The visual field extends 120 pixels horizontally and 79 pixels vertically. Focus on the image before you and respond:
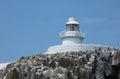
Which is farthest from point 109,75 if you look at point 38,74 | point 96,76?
point 38,74

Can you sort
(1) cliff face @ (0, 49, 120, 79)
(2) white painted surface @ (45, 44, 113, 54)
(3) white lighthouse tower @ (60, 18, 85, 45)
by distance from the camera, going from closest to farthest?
(1) cliff face @ (0, 49, 120, 79)
(2) white painted surface @ (45, 44, 113, 54)
(3) white lighthouse tower @ (60, 18, 85, 45)

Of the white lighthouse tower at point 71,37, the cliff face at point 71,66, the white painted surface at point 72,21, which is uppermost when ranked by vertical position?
the white painted surface at point 72,21

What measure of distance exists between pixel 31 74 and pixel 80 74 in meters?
6.95

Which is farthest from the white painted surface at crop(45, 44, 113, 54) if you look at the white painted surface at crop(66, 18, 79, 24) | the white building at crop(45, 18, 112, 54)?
the white painted surface at crop(66, 18, 79, 24)

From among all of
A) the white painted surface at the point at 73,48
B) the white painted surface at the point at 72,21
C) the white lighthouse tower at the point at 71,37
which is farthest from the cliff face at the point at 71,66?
the white painted surface at the point at 72,21

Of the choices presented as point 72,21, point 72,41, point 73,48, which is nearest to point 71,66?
point 73,48

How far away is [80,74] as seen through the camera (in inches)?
4840

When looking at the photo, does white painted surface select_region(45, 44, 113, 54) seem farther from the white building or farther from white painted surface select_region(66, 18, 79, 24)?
white painted surface select_region(66, 18, 79, 24)

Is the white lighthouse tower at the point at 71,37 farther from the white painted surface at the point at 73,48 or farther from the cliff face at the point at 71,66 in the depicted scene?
the cliff face at the point at 71,66

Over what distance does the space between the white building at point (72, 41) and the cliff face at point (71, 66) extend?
1846 millimetres

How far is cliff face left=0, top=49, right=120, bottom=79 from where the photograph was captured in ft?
403

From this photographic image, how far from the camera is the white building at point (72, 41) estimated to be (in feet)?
416

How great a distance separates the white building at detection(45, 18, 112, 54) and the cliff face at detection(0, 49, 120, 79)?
185cm

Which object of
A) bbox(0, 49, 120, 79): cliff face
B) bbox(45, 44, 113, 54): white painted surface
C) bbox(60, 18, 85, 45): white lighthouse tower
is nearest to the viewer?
bbox(0, 49, 120, 79): cliff face
